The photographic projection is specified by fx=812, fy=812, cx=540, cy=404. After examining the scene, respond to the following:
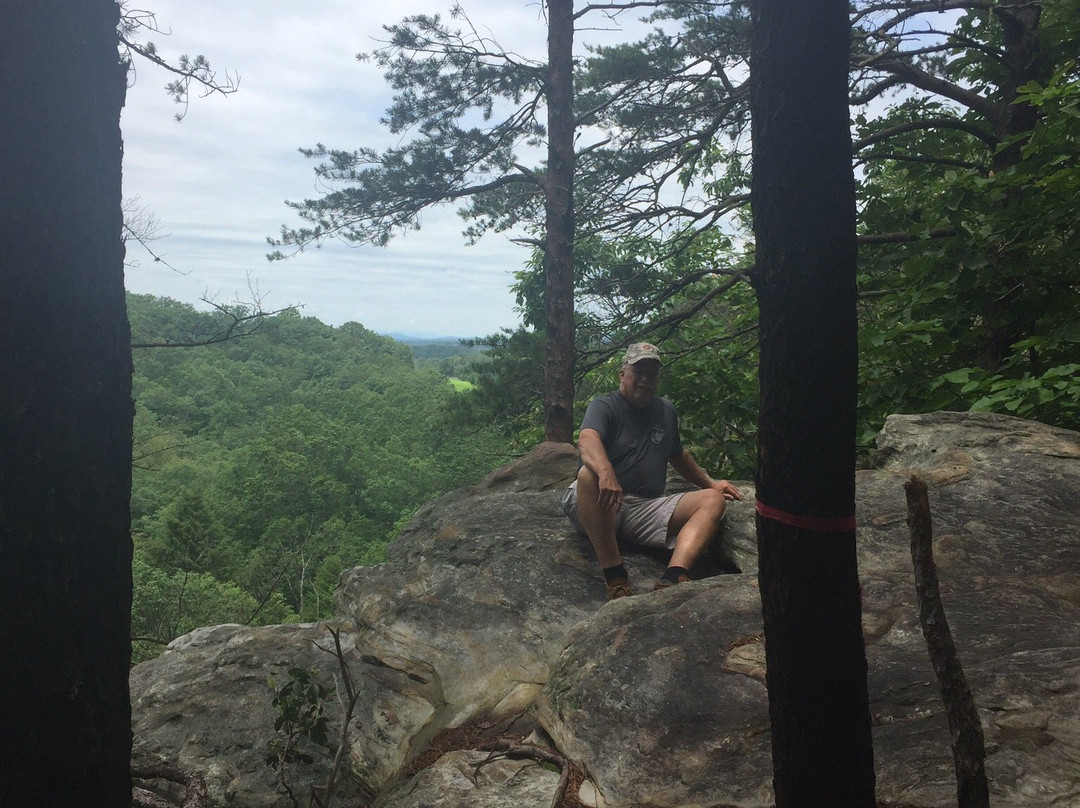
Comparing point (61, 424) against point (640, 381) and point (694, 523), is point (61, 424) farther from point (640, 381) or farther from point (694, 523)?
point (694, 523)

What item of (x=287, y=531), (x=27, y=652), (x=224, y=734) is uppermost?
(x=27, y=652)

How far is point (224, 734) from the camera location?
3877mm

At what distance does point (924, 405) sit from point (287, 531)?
36256mm

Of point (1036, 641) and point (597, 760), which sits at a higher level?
point (1036, 641)

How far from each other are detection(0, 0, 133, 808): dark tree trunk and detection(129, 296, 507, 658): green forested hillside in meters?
10.1

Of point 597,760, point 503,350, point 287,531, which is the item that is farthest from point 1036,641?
point 287,531

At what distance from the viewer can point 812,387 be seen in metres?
1.68

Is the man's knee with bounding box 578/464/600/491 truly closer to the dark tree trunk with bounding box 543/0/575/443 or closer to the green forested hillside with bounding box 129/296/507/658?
the dark tree trunk with bounding box 543/0/575/443

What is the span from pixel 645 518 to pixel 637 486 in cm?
17

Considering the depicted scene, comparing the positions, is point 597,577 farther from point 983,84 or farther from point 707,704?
point 983,84

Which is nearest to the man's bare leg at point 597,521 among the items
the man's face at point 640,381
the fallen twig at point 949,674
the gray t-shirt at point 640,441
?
the gray t-shirt at point 640,441

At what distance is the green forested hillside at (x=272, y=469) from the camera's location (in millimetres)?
24250

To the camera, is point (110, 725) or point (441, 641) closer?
point (110, 725)

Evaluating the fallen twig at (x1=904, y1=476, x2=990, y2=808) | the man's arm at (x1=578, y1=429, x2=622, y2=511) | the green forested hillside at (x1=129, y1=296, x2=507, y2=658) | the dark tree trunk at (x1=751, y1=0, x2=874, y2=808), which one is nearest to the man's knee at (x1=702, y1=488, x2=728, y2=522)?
the man's arm at (x1=578, y1=429, x2=622, y2=511)
